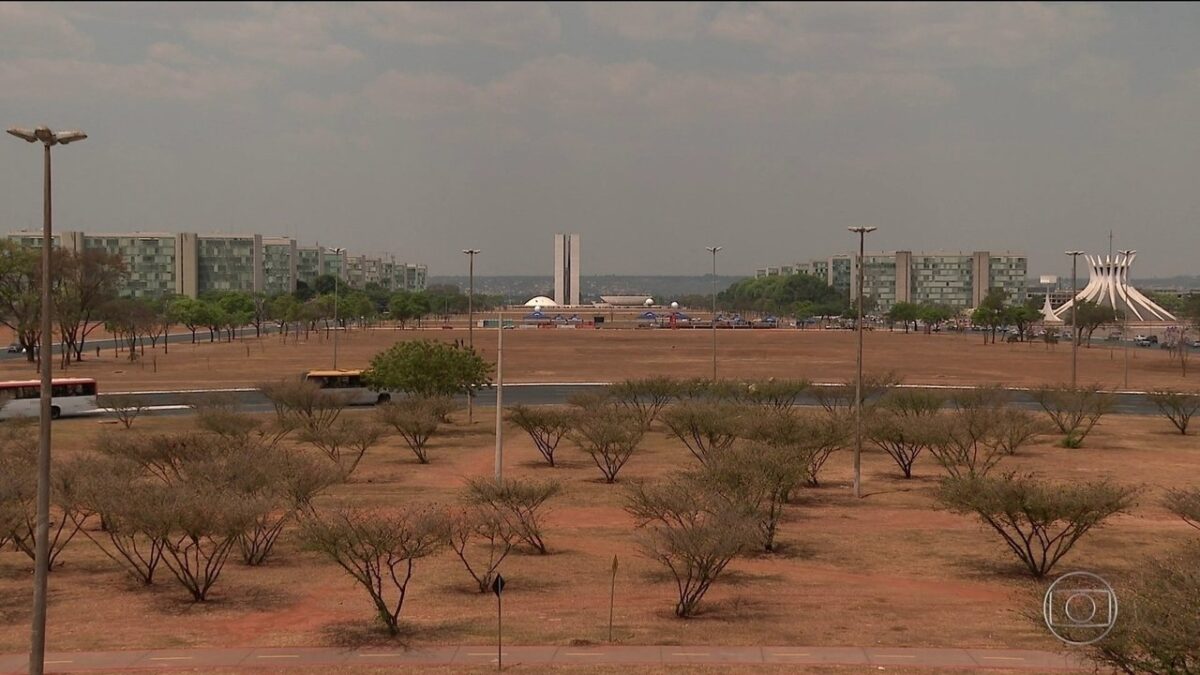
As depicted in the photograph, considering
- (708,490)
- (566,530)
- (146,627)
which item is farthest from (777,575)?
(146,627)

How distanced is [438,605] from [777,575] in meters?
9.14

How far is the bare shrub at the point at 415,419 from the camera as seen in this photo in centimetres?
4859

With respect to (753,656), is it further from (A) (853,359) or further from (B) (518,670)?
(A) (853,359)

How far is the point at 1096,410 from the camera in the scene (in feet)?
184

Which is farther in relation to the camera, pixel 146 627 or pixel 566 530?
pixel 566 530

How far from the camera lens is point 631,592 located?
88.4 feet

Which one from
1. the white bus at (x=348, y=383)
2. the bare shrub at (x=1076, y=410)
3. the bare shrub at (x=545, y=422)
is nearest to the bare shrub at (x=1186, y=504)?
the bare shrub at (x=545, y=422)

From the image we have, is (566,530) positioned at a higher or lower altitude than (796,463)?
lower

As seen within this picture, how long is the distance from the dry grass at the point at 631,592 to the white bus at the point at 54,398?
28.9m

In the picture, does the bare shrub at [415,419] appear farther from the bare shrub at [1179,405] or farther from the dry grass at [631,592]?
the bare shrub at [1179,405]

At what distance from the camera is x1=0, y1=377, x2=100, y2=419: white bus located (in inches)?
2319

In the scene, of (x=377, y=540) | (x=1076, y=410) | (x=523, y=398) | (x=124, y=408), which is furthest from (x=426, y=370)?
(x=377, y=540)

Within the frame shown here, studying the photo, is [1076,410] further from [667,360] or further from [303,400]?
[667,360]

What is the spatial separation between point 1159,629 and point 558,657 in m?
11.0
